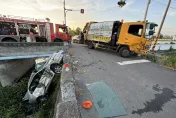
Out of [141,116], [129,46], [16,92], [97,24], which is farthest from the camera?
[97,24]

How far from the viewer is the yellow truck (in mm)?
5914

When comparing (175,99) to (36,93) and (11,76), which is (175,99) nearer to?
(36,93)

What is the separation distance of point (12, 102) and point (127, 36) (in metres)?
6.65

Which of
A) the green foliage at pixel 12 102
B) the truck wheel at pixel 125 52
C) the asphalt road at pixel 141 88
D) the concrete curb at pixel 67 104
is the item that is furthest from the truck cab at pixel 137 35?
the green foliage at pixel 12 102

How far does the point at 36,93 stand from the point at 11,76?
4638 mm

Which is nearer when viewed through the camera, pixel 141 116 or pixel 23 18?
pixel 141 116

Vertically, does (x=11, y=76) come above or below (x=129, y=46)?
below

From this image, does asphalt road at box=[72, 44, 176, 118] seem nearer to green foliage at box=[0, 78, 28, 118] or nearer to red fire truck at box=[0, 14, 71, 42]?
green foliage at box=[0, 78, 28, 118]

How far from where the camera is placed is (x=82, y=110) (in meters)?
2.02

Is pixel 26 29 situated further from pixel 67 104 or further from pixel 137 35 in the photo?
pixel 67 104

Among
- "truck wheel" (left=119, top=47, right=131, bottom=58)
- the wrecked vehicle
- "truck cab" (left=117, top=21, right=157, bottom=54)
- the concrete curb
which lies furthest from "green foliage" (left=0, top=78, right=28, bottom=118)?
"truck cab" (left=117, top=21, right=157, bottom=54)

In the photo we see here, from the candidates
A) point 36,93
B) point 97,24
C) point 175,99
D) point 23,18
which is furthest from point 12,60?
point 175,99

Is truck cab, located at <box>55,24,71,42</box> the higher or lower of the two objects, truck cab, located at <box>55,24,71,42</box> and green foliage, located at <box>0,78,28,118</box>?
the higher

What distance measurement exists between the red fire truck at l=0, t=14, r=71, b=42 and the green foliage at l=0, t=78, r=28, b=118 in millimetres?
5910
